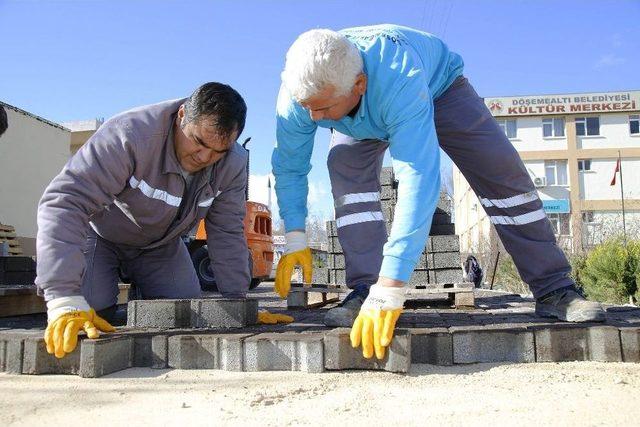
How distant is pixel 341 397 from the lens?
1.94 metres

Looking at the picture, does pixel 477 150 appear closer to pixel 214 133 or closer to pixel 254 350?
pixel 214 133

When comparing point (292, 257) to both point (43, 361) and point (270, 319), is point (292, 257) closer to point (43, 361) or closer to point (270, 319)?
point (270, 319)

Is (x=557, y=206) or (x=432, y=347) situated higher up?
(x=557, y=206)

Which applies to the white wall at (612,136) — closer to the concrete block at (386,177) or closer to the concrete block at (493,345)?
the concrete block at (386,177)

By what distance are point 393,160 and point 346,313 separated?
3.06 feet

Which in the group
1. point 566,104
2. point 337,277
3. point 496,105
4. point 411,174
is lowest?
point 337,277

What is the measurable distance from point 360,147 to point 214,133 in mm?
1001

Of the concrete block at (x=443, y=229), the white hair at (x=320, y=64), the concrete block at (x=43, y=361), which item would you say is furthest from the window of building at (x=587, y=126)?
the concrete block at (x=43, y=361)

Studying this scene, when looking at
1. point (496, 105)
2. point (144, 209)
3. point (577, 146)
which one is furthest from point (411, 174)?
point (577, 146)

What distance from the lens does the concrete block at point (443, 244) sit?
5000 mm

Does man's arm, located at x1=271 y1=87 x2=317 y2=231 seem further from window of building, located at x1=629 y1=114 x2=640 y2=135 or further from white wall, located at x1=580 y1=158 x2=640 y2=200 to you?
window of building, located at x1=629 y1=114 x2=640 y2=135

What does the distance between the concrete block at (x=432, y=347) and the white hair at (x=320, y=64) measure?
1244 millimetres

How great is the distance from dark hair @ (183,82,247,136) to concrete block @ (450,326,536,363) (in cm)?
154

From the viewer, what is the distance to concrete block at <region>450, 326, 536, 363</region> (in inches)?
95.6
